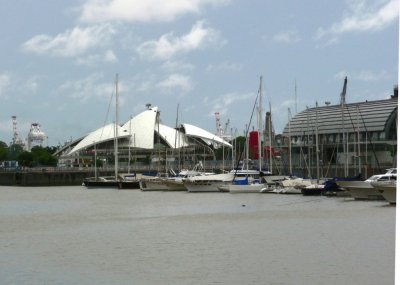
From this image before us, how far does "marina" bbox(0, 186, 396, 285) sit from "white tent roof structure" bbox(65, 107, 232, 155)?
114634 millimetres

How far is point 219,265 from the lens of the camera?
1047 inches

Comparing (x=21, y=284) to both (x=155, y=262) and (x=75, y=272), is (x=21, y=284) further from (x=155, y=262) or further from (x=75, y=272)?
(x=155, y=262)

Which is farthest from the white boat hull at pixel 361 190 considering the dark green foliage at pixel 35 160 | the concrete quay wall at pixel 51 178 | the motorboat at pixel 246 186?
the dark green foliage at pixel 35 160

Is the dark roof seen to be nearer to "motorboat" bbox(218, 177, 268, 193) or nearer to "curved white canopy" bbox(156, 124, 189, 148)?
"curved white canopy" bbox(156, 124, 189, 148)

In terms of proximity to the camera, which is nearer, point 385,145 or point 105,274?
point 105,274

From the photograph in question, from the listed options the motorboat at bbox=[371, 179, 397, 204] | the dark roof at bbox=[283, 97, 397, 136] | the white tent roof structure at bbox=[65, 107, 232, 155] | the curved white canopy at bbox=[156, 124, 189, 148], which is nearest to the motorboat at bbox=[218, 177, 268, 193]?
the motorboat at bbox=[371, 179, 397, 204]

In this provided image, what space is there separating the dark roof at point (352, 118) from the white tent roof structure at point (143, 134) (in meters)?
23.3

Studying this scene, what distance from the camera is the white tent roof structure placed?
17075 cm

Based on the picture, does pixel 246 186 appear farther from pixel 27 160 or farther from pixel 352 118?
pixel 27 160

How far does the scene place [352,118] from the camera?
450 ft

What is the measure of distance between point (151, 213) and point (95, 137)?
126025 millimetres

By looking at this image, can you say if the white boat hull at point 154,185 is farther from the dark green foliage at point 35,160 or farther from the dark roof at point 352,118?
the dark green foliage at point 35,160

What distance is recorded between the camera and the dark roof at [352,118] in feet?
437

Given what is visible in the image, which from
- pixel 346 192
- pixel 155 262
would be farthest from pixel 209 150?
pixel 155 262
